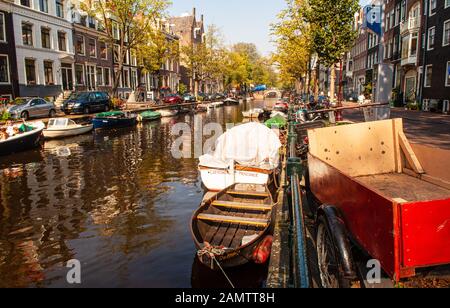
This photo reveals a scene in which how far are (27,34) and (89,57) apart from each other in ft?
A: 33.8

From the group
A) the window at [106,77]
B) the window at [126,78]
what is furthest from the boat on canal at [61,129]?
the window at [126,78]

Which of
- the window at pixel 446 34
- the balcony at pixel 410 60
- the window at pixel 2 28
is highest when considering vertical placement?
the window at pixel 2 28

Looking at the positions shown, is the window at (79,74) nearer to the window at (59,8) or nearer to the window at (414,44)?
the window at (59,8)

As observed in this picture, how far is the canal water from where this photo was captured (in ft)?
22.8

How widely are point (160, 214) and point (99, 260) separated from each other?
2.92 m

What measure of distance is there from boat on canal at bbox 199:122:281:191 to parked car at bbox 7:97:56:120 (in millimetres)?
19868

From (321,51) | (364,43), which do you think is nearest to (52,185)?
(321,51)

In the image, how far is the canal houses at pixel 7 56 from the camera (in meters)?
31.9

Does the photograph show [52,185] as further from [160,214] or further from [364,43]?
[364,43]

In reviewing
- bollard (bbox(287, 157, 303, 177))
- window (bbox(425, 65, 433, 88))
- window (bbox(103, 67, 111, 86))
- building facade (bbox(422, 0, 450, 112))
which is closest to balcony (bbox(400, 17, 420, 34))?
building facade (bbox(422, 0, 450, 112))

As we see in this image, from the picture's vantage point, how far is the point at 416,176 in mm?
5699

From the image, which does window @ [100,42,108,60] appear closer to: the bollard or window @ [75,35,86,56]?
window @ [75,35,86,56]

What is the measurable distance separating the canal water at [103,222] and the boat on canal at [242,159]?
1361 millimetres

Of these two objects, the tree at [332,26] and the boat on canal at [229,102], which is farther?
the boat on canal at [229,102]
